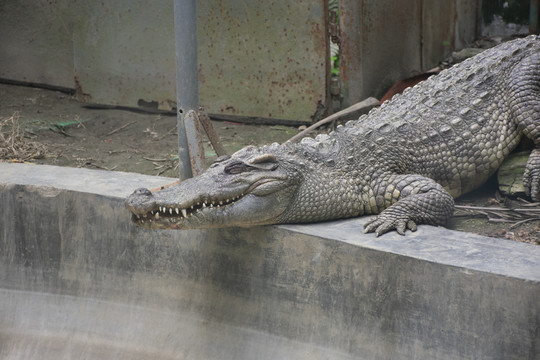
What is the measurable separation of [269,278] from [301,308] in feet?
0.73

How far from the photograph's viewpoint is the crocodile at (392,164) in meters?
3.06

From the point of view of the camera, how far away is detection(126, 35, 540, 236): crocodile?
306 centimetres

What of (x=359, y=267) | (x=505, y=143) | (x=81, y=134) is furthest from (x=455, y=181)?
(x=81, y=134)

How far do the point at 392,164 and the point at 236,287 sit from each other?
45.2 inches

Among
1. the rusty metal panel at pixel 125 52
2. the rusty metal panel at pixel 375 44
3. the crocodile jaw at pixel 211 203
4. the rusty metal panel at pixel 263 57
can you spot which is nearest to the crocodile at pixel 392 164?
the crocodile jaw at pixel 211 203

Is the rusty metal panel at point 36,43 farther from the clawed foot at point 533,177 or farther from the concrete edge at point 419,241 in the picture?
the clawed foot at point 533,177

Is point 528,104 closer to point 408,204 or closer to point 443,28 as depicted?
point 408,204

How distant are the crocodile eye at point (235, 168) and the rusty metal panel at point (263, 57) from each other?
100 inches

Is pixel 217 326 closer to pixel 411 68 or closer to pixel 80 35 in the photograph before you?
pixel 411 68

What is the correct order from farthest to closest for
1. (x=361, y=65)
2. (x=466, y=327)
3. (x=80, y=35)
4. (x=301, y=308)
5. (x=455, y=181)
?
1. (x=80, y=35)
2. (x=361, y=65)
3. (x=455, y=181)
4. (x=301, y=308)
5. (x=466, y=327)

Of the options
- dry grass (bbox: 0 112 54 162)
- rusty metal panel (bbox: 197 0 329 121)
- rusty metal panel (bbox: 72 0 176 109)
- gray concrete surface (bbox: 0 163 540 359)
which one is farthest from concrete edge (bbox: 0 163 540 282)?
rusty metal panel (bbox: 72 0 176 109)

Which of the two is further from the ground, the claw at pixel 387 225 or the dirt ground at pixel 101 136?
the dirt ground at pixel 101 136

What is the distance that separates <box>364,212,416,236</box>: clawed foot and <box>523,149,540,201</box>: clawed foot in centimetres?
102

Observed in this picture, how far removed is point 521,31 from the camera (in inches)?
273
